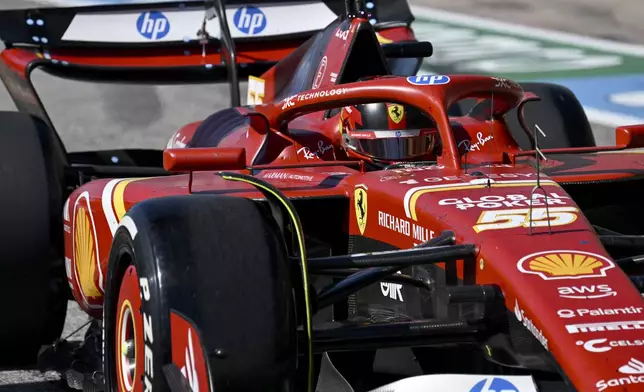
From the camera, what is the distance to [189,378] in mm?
3266

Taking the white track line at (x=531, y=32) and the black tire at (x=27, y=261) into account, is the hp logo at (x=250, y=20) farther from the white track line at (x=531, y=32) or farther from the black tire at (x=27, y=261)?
the white track line at (x=531, y=32)

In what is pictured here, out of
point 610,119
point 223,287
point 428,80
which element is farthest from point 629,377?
point 610,119

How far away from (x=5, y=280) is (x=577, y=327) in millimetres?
2443

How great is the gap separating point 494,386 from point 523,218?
0.68 meters

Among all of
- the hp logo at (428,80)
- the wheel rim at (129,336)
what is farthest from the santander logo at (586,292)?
the hp logo at (428,80)

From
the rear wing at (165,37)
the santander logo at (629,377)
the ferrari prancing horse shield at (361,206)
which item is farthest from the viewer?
the rear wing at (165,37)

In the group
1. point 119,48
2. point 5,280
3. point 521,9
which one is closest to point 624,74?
point 521,9

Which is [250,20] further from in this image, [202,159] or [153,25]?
[202,159]

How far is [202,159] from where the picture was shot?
402cm

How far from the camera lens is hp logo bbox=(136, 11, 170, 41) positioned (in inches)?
285

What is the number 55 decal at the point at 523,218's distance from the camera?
12.0 feet

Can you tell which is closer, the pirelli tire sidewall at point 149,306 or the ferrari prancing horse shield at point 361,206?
the pirelli tire sidewall at point 149,306

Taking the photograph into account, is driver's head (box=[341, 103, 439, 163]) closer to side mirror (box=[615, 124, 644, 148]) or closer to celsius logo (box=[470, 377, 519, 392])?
side mirror (box=[615, 124, 644, 148])

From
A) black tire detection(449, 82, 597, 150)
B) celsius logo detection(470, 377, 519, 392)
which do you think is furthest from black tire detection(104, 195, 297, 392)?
black tire detection(449, 82, 597, 150)
